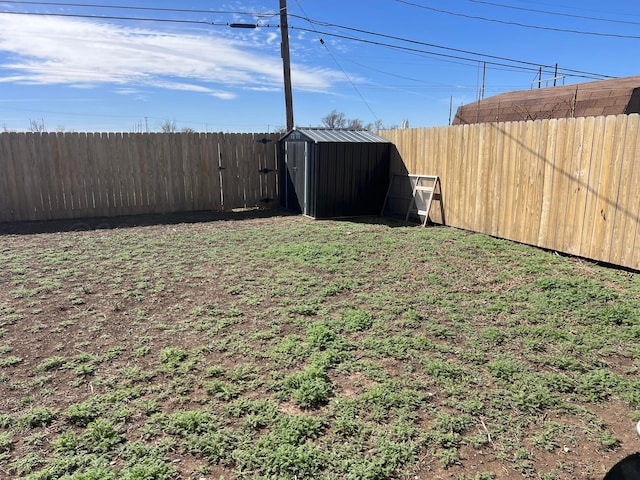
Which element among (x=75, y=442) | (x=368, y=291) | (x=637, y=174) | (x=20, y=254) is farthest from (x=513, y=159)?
(x=20, y=254)

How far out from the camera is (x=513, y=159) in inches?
255

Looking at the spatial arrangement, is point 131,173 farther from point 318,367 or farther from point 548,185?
point 548,185

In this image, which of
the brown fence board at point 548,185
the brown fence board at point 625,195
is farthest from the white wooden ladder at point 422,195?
the brown fence board at point 625,195

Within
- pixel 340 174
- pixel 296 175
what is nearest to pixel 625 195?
pixel 340 174

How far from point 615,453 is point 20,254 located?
23.2 ft

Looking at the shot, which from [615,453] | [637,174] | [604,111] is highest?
[604,111]

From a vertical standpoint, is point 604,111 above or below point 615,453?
above

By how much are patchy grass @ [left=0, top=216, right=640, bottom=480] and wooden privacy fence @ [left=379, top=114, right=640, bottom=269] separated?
0.47 m

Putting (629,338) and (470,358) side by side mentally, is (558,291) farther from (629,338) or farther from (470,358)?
(470,358)

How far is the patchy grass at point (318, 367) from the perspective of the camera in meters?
2.29

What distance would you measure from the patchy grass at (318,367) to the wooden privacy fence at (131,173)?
12.4 ft

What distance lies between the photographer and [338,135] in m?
9.35

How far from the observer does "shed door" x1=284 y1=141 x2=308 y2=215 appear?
944 cm

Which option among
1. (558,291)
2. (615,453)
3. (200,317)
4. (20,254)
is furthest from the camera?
(20,254)
